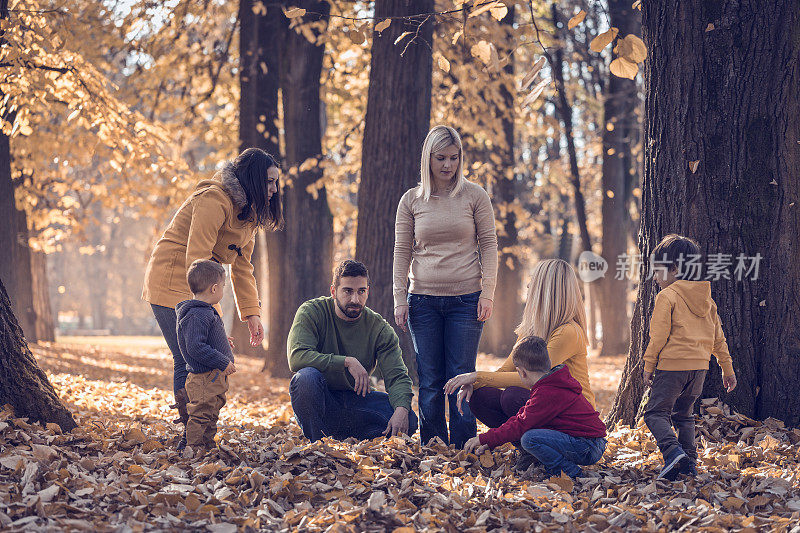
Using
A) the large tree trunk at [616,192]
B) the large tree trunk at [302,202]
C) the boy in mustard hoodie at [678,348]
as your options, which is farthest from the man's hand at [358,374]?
the large tree trunk at [616,192]

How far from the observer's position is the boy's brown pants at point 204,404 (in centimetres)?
425

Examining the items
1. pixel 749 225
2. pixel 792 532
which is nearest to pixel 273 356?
pixel 749 225

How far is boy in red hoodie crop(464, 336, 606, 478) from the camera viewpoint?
4344mm

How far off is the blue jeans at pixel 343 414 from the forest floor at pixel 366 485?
196 mm

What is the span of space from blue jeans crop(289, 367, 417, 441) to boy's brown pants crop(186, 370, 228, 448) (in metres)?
0.67

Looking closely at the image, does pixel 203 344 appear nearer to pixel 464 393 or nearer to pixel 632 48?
pixel 464 393

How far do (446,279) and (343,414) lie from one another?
1.20 meters

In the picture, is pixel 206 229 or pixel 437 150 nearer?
pixel 206 229

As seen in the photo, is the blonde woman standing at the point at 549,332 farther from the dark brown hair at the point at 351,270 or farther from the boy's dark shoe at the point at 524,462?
the dark brown hair at the point at 351,270

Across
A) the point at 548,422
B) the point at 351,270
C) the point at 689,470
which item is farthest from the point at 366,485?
the point at 689,470

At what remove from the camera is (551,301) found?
4.78 metres

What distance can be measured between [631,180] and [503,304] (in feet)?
13.9

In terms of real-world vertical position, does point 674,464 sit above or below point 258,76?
below

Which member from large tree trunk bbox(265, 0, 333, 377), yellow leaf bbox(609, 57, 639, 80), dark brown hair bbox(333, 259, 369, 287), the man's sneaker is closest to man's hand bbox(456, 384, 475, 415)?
dark brown hair bbox(333, 259, 369, 287)
